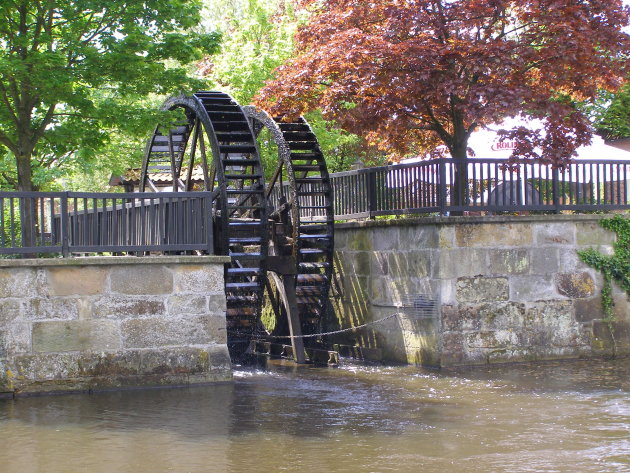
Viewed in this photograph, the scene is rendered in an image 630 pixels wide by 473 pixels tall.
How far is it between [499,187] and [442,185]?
941mm

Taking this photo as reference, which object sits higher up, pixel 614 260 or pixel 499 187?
pixel 499 187

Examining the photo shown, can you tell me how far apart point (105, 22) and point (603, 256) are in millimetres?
7332

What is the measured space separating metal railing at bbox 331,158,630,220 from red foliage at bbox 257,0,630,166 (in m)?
0.42

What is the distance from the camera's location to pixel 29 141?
40.2 ft

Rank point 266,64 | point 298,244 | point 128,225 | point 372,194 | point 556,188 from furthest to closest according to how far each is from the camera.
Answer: point 266,64 → point 372,194 → point 298,244 → point 556,188 → point 128,225

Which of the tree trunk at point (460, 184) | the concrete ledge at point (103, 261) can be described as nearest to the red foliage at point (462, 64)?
the tree trunk at point (460, 184)

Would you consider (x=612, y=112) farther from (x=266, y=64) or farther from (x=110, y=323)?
(x=110, y=323)

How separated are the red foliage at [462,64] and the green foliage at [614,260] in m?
1.27

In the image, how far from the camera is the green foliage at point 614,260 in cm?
1226

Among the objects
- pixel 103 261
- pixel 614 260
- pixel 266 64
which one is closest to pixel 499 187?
pixel 614 260

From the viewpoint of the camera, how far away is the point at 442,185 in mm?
11812

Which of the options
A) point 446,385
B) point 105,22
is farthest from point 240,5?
point 446,385

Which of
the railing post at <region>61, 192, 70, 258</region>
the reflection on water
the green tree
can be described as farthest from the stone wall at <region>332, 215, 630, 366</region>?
the railing post at <region>61, 192, 70, 258</region>

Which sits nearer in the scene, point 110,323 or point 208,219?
point 110,323
